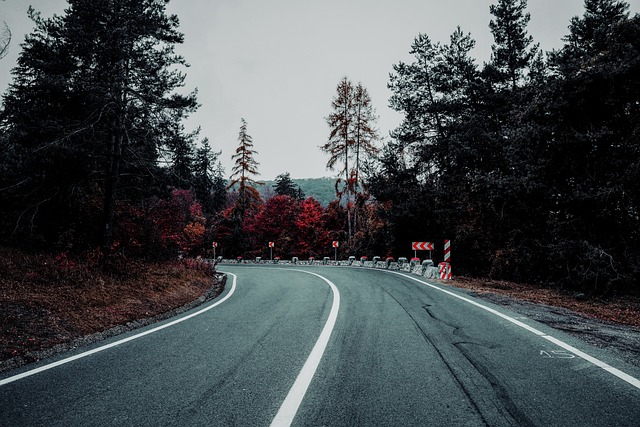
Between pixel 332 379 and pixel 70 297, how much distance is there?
21.7ft

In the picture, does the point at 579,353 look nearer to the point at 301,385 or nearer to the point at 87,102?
the point at 301,385

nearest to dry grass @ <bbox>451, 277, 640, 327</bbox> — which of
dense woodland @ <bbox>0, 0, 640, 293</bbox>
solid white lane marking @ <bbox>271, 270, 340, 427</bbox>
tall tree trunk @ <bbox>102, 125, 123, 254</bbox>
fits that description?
dense woodland @ <bbox>0, 0, 640, 293</bbox>

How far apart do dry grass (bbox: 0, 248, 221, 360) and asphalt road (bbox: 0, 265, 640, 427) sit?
3.28 ft

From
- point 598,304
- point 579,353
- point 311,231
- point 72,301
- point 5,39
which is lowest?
point 72,301

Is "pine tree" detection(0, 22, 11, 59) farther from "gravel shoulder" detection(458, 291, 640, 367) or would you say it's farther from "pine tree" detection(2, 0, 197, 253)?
"gravel shoulder" detection(458, 291, 640, 367)

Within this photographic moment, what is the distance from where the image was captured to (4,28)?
10.6 metres

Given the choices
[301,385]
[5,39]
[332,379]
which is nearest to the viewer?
[301,385]

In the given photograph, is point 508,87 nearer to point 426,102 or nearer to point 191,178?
point 426,102

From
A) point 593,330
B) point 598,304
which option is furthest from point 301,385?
point 598,304

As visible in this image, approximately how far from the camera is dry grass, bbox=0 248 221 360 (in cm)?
525

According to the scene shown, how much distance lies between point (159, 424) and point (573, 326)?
6832 mm

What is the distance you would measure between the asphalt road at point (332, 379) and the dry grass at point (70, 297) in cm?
100

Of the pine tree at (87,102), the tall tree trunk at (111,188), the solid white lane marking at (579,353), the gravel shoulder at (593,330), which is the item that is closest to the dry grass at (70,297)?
the tall tree trunk at (111,188)

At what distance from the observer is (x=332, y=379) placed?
3494 mm
